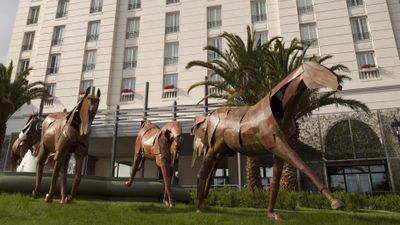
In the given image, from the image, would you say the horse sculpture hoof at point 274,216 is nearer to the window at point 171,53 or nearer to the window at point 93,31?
the window at point 171,53

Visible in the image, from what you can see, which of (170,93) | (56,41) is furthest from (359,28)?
(56,41)

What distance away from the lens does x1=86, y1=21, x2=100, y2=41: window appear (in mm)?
33250

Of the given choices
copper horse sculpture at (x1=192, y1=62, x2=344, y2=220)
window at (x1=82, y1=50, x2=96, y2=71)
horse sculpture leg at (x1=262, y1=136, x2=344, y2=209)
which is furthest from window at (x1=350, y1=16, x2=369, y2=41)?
horse sculpture leg at (x1=262, y1=136, x2=344, y2=209)

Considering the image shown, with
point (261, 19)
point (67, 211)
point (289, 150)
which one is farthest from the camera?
point (261, 19)

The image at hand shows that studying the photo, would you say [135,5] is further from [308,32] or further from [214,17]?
[308,32]

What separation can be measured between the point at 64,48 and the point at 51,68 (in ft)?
7.46

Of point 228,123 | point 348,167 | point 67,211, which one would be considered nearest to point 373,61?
point 348,167

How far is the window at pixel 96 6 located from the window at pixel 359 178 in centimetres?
2586

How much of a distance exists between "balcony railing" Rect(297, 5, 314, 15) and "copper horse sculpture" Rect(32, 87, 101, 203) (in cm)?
2514

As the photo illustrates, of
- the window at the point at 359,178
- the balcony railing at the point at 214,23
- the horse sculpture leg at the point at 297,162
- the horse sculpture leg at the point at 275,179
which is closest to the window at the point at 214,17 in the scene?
the balcony railing at the point at 214,23

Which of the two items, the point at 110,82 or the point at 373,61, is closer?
the point at 373,61

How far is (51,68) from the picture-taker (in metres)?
33.0

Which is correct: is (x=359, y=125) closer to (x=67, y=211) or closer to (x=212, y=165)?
(x=212, y=165)

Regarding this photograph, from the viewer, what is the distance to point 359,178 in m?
24.5
